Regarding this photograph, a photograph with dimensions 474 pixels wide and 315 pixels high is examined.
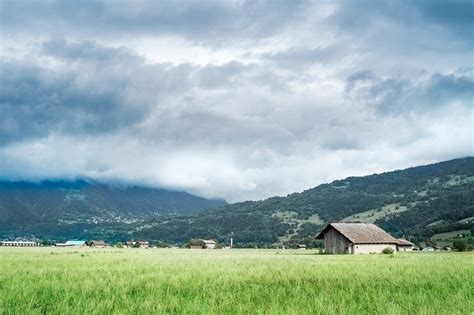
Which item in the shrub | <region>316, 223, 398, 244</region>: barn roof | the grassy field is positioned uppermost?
Result: <region>316, 223, 398, 244</region>: barn roof

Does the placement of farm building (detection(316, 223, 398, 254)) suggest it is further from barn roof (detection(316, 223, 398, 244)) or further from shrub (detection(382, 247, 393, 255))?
shrub (detection(382, 247, 393, 255))

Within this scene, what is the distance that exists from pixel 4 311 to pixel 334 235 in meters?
66.8

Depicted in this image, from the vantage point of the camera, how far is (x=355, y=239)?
A: 224 feet

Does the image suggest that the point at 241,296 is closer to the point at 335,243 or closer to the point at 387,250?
the point at 387,250

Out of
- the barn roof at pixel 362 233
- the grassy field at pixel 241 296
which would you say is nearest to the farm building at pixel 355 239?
the barn roof at pixel 362 233

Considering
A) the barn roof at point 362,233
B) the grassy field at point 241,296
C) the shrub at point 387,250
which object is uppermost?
the barn roof at point 362,233

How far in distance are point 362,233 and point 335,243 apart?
438 cm

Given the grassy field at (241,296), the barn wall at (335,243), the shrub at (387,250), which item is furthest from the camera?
the barn wall at (335,243)

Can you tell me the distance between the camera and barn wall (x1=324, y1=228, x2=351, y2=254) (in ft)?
227

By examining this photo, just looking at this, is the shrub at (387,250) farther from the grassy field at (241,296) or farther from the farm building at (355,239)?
the grassy field at (241,296)

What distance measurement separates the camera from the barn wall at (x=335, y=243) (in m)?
69.2

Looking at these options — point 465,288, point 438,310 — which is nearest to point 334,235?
point 465,288

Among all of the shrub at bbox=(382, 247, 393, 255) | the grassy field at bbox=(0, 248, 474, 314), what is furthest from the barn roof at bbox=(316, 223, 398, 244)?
the grassy field at bbox=(0, 248, 474, 314)

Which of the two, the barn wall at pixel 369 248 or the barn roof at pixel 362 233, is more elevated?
the barn roof at pixel 362 233
